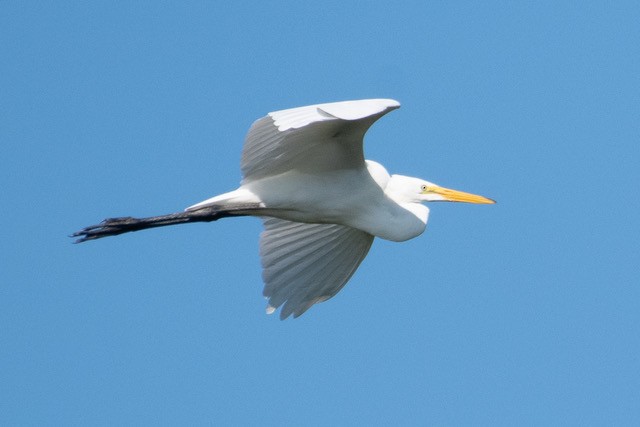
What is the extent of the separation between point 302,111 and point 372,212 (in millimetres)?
2179

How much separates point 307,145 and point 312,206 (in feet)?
2.28

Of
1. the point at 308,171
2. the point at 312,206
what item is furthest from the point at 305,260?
the point at 308,171

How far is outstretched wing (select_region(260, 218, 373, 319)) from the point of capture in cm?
1156

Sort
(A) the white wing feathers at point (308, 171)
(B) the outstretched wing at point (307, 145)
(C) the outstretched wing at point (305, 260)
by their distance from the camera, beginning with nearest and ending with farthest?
(A) the white wing feathers at point (308, 171)
(B) the outstretched wing at point (307, 145)
(C) the outstretched wing at point (305, 260)

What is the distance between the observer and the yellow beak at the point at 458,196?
440 inches

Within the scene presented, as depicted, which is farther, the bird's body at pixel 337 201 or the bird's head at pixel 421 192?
the bird's head at pixel 421 192

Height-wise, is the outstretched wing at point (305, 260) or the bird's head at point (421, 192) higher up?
the bird's head at point (421, 192)

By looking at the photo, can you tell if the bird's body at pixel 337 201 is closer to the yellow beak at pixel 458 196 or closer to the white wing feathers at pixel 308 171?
the white wing feathers at pixel 308 171

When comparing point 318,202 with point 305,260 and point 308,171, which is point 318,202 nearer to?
point 308,171

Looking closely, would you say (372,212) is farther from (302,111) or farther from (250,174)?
(302,111)

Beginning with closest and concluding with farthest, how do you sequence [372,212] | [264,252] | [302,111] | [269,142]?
[302,111]
[269,142]
[372,212]
[264,252]

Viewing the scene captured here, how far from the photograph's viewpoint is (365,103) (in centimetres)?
889

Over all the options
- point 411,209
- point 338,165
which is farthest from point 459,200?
point 338,165

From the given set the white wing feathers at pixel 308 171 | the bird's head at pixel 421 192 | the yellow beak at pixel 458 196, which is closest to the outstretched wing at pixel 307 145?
the white wing feathers at pixel 308 171
